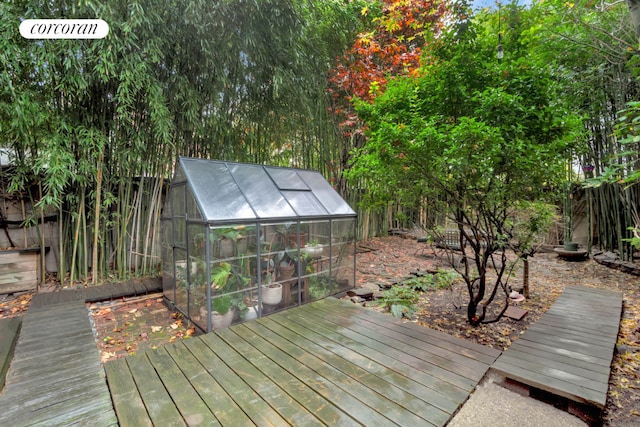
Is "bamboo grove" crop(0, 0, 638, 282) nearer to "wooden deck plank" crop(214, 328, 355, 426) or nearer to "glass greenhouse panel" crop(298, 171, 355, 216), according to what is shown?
"glass greenhouse panel" crop(298, 171, 355, 216)

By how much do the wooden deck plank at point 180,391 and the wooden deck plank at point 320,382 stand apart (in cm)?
53

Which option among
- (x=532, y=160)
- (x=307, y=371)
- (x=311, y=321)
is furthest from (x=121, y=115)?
(x=532, y=160)

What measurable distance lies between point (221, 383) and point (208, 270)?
43.2 inches

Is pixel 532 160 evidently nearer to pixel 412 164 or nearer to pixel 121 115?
pixel 412 164

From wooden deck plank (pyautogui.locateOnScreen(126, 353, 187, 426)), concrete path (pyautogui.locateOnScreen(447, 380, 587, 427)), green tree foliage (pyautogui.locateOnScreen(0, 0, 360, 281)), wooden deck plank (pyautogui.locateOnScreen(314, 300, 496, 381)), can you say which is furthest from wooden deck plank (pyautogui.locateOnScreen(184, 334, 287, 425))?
green tree foliage (pyautogui.locateOnScreen(0, 0, 360, 281))

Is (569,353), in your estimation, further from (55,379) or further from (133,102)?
(133,102)

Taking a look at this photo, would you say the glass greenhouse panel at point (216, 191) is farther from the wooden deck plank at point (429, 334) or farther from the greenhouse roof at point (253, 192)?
the wooden deck plank at point (429, 334)

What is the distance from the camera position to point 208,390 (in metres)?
1.56

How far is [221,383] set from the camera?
5.33ft

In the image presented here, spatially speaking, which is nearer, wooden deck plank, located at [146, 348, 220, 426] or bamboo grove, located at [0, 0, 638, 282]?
wooden deck plank, located at [146, 348, 220, 426]

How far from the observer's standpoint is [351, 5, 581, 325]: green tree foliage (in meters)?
2.09

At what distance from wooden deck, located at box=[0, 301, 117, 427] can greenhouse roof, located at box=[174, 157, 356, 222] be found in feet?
4.50

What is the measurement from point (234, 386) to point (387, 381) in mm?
916

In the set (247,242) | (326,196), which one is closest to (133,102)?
(247,242)
